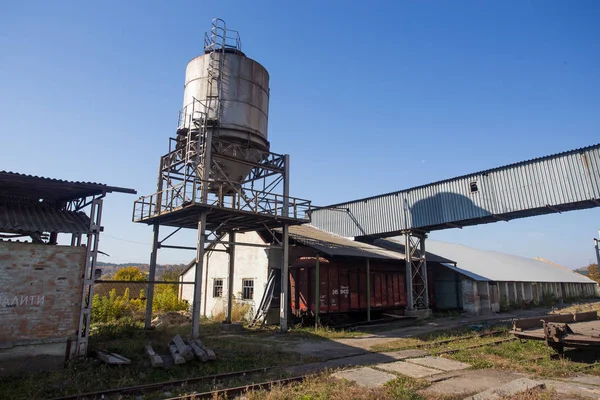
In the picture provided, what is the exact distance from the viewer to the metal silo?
16.2 m

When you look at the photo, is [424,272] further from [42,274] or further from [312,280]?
[42,274]

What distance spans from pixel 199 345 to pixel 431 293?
61.5ft

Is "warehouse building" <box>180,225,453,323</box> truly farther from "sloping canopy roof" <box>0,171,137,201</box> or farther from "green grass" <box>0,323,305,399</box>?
"sloping canopy roof" <box>0,171,137,201</box>

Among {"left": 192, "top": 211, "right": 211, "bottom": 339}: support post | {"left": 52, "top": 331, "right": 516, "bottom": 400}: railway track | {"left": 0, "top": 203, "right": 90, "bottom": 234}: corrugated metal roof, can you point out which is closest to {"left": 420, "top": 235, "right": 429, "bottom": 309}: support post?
{"left": 192, "top": 211, "right": 211, "bottom": 339}: support post

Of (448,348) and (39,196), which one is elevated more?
(39,196)

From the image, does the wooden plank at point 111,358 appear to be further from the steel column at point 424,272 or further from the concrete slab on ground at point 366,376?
the steel column at point 424,272

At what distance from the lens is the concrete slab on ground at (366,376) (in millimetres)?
8586

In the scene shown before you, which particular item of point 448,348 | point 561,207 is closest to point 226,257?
point 448,348

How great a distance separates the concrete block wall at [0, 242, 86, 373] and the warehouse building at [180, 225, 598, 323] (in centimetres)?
775

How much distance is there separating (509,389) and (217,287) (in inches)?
690

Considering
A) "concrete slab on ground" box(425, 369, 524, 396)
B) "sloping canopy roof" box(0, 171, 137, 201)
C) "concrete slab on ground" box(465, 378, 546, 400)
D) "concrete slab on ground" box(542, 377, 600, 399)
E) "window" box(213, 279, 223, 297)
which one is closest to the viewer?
"concrete slab on ground" box(465, 378, 546, 400)

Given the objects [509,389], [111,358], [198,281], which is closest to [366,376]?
[509,389]

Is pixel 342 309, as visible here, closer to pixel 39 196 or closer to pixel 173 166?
pixel 173 166

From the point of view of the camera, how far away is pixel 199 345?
37.7 ft
